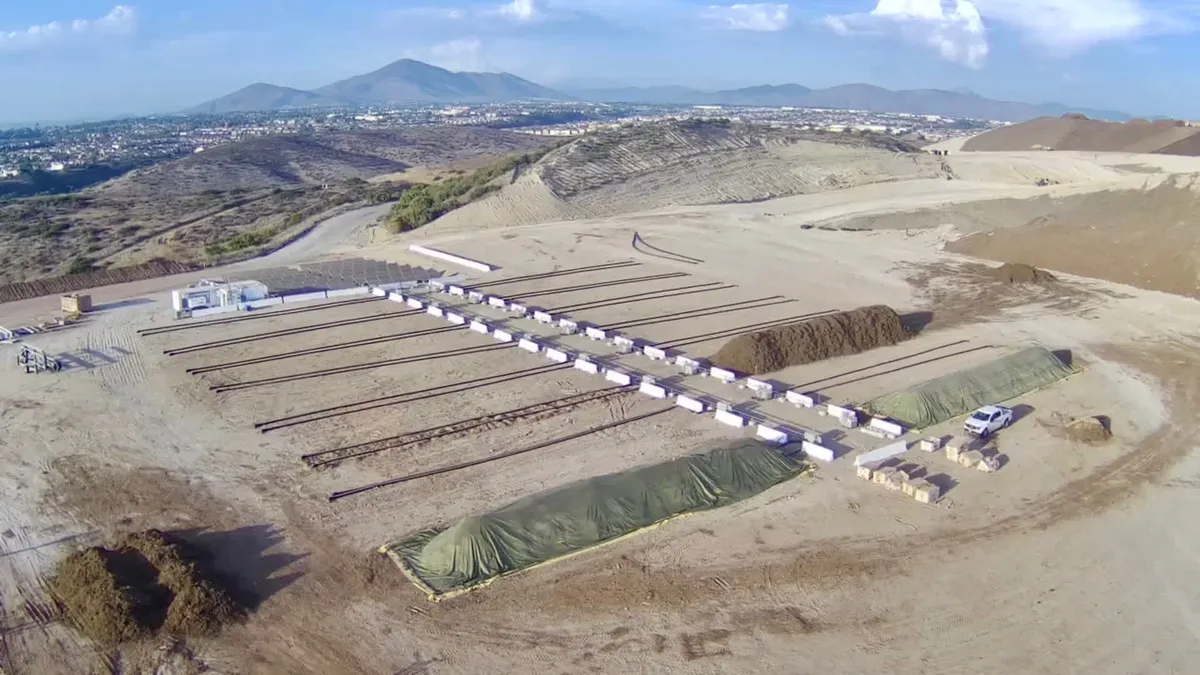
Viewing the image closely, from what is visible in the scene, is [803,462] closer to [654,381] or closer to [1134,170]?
[654,381]

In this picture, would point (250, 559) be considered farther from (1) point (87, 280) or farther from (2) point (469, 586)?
(1) point (87, 280)

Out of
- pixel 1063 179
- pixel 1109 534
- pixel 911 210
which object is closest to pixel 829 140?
pixel 1063 179

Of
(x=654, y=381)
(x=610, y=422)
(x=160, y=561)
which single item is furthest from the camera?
(x=654, y=381)

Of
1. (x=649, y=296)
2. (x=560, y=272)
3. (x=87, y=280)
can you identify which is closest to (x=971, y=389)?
(x=649, y=296)

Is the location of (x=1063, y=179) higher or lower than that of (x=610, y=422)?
higher

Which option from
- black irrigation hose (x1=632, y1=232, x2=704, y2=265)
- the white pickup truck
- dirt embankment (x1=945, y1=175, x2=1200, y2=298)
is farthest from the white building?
dirt embankment (x1=945, y1=175, x2=1200, y2=298)

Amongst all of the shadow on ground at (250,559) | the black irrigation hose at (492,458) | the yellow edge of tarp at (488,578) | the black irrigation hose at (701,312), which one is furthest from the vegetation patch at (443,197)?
the yellow edge of tarp at (488,578)

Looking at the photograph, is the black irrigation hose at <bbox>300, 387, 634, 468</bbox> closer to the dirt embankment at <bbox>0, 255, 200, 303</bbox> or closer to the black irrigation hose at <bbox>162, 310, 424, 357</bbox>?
the black irrigation hose at <bbox>162, 310, 424, 357</bbox>
